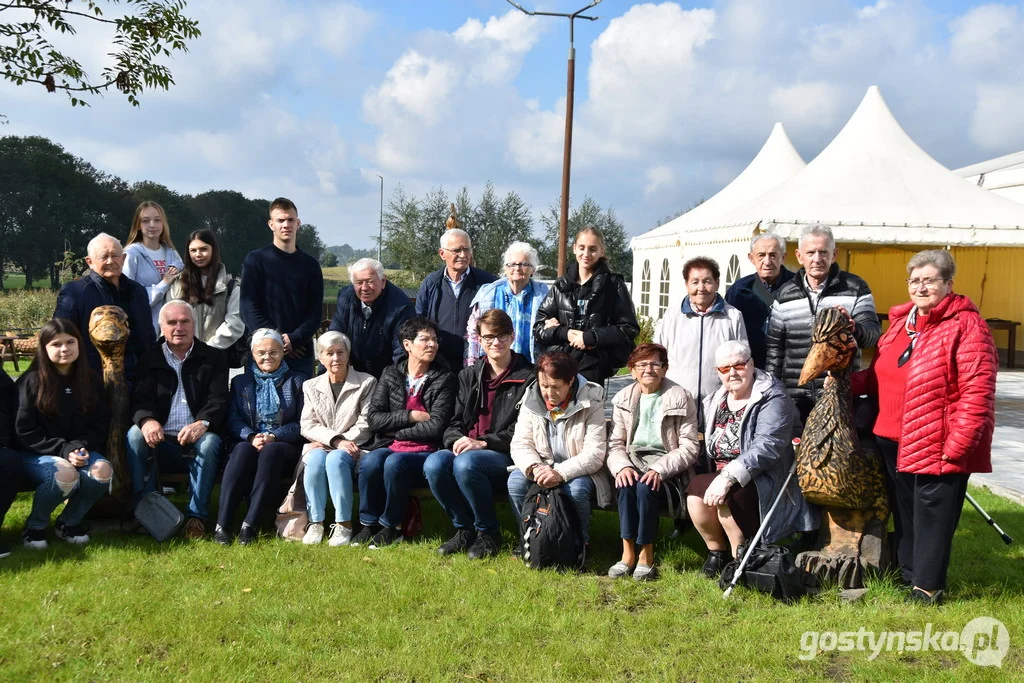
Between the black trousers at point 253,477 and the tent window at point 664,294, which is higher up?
the tent window at point 664,294

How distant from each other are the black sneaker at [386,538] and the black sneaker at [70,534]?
5.49 ft

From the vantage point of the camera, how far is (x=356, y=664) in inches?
135

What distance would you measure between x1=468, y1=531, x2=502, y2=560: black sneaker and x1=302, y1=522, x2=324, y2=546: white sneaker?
0.94 m

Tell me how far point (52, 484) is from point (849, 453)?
14.1 ft

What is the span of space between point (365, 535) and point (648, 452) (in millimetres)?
1749

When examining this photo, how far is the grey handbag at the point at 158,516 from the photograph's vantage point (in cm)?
495

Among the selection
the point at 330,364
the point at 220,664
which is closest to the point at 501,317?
the point at 330,364

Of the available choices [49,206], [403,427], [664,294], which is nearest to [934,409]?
[403,427]

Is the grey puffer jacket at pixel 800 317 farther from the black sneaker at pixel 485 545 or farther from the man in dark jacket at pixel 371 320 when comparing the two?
the man in dark jacket at pixel 371 320

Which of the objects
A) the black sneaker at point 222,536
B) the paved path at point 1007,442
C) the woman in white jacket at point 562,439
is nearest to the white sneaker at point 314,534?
the black sneaker at point 222,536

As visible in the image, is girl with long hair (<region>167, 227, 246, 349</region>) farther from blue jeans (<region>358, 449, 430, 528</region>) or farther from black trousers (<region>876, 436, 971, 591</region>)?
black trousers (<region>876, 436, 971, 591</region>)

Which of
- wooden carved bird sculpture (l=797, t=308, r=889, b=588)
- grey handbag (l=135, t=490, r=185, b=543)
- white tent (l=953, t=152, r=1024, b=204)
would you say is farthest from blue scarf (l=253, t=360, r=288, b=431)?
white tent (l=953, t=152, r=1024, b=204)

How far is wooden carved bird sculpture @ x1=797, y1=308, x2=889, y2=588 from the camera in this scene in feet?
13.8

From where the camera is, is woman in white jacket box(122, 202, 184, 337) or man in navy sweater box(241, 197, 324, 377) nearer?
man in navy sweater box(241, 197, 324, 377)
